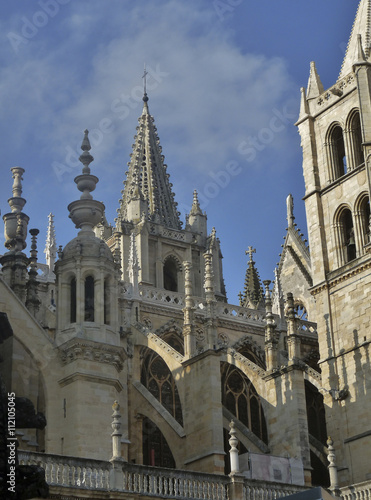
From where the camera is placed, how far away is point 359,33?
40.0m

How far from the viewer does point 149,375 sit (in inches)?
1415

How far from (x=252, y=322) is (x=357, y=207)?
9068 millimetres

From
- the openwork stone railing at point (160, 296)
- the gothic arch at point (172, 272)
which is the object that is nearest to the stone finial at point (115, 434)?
the openwork stone railing at point (160, 296)

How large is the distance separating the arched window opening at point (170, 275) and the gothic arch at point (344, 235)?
730 inches

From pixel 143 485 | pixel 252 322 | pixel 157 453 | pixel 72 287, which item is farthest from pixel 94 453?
pixel 252 322

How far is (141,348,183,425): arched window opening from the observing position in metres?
35.8

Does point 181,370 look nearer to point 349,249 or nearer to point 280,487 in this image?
point 280,487

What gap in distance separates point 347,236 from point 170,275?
19.5m

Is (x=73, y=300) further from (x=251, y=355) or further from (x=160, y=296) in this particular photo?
(x=251, y=355)

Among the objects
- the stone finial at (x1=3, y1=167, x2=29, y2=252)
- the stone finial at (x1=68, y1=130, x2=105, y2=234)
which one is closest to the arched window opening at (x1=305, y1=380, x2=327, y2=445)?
the stone finial at (x1=3, y1=167, x2=29, y2=252)

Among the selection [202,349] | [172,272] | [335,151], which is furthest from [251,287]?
[202,349]

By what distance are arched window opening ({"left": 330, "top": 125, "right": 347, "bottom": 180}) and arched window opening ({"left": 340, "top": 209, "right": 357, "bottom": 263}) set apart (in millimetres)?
1859

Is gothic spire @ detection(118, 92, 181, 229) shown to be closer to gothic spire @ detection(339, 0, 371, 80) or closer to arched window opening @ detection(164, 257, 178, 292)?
arched window opening @ detection(164, 257, 178, 292)

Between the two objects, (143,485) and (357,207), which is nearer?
(143,485)
